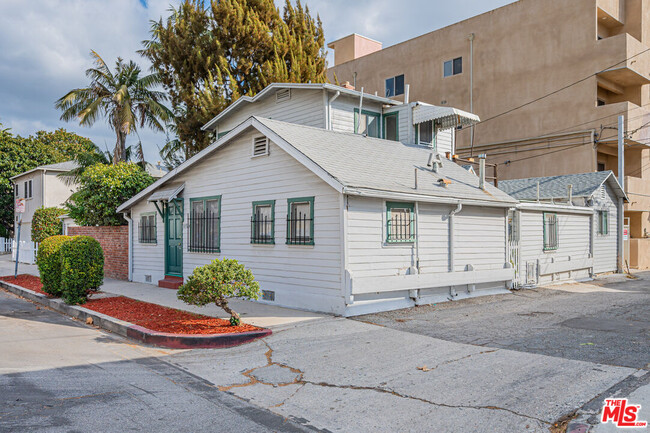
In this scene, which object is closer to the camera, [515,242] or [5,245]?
[515,242]

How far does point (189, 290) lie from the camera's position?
856cm

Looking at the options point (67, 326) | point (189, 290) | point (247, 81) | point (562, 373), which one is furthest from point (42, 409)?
point (247, 81)

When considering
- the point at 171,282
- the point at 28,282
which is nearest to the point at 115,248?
the point at 28,282

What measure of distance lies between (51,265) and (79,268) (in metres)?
1.64

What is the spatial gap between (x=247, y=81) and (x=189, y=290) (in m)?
18.5

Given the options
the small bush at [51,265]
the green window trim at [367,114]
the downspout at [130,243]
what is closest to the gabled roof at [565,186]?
the green window trim at [367,114]

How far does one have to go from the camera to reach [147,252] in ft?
54.5

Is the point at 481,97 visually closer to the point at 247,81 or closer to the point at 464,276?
the point at 247,81

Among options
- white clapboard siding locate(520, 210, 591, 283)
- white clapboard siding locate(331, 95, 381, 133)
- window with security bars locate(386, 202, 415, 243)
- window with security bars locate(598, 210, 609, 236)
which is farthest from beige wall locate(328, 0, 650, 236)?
window with security bars locate(386, 202, 415, 243)

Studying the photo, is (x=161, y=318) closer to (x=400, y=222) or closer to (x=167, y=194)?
(x=400, y=222)

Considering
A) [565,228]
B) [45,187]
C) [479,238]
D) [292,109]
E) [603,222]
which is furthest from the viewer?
[45,187]

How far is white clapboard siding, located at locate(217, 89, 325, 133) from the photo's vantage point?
1667 cm

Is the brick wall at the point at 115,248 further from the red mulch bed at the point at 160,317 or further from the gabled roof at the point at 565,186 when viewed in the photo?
the gabled roof at the point at 565,186

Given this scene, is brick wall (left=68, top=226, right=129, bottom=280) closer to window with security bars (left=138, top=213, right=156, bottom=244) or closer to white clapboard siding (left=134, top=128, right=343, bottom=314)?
window with security bars (left=138, top=213, right=156, bottom=244)
